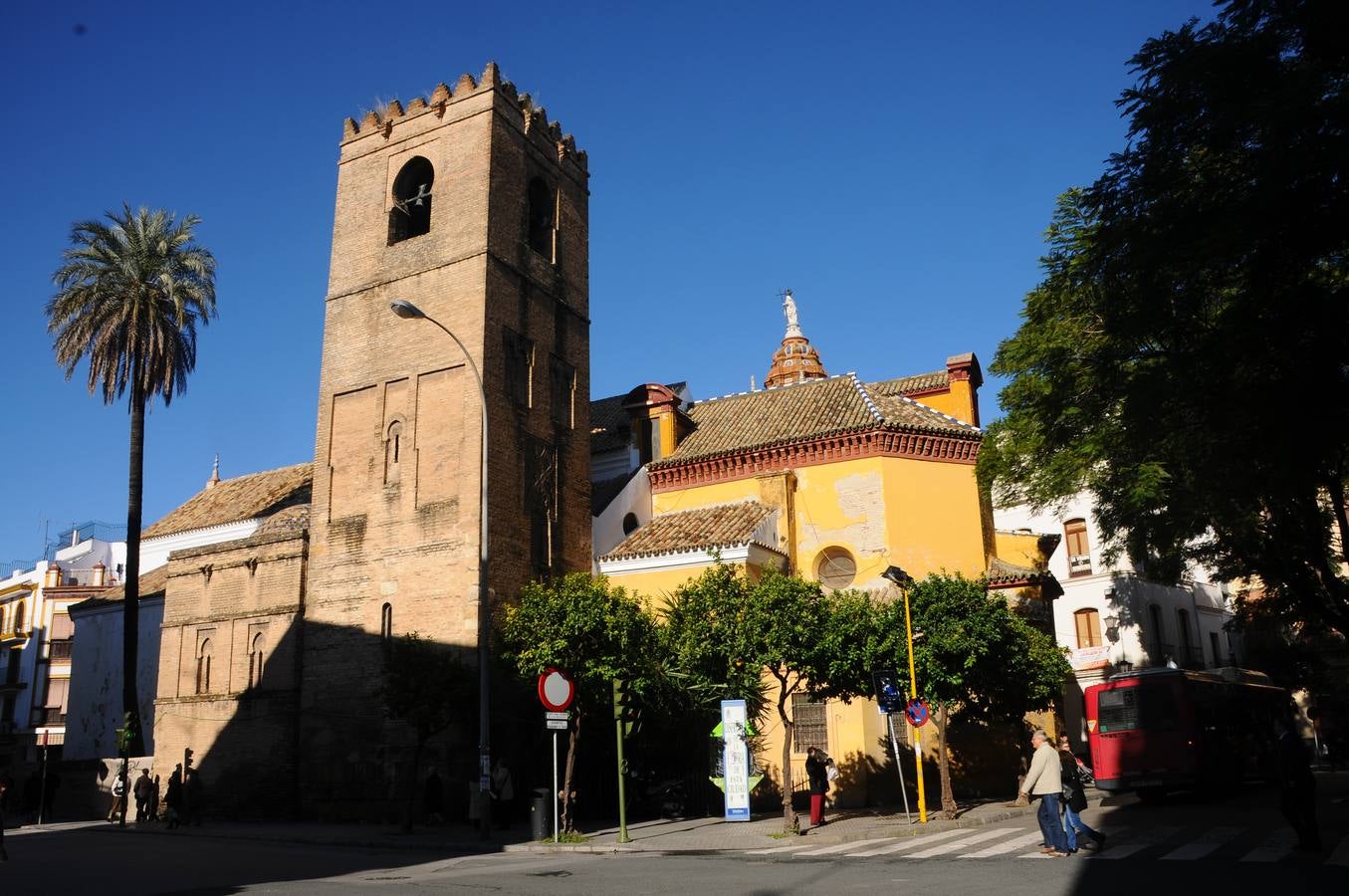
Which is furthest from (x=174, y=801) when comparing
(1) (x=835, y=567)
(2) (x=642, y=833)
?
(1) (x=835, y=567)

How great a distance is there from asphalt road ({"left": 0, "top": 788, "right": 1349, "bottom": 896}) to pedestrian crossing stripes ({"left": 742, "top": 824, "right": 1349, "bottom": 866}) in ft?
0.11

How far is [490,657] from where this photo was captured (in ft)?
77.0

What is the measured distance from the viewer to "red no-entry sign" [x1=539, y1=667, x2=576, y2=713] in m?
17.2

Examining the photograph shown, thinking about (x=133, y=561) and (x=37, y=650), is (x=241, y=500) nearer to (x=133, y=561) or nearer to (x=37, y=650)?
(x=133, y=561)

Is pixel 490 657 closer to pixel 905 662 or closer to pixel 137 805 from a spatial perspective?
pixel 905 662

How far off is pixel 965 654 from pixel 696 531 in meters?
9.28

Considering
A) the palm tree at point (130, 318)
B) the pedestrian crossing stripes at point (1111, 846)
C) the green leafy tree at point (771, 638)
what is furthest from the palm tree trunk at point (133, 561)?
the pedestrian crossing stripes at point (1111, 846)

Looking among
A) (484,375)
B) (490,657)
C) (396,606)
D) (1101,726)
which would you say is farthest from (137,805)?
(1101,726)

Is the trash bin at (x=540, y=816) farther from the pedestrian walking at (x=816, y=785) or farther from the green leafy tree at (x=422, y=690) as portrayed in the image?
the pedestrian walking at (x=816, y=785)

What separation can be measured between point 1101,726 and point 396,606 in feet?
55.0

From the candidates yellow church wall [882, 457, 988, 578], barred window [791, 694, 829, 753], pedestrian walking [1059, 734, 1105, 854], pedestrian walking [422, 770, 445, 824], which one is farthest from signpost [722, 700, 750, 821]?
yellow church wall [882, 457, 988, 578]

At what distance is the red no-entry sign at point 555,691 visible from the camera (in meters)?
17.2

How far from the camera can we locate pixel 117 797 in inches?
1115

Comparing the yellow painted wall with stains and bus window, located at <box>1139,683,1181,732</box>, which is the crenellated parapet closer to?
the yellow painted wall with stains
